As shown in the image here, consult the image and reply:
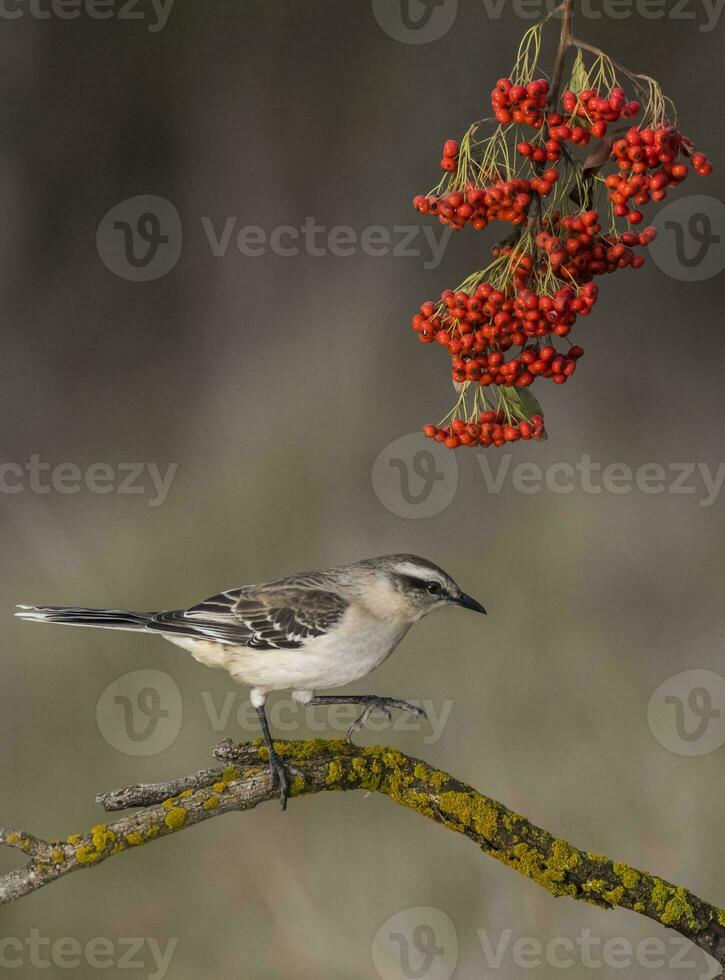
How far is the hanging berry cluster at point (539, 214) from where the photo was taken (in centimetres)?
180

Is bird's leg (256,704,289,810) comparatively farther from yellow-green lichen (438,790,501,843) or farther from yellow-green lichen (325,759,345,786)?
yellow-green lichen (438,790,501,843)

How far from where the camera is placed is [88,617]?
229cm

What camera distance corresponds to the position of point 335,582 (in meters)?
2.55

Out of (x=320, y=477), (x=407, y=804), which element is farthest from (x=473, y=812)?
(x=320, y=477)

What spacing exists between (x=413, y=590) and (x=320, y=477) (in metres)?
2.33

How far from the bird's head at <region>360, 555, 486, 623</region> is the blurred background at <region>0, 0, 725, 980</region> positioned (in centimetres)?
176

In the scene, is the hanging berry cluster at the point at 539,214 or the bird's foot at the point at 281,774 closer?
the hanging berry cluster at the point at 539,214

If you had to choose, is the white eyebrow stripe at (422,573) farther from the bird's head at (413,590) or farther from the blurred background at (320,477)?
the blurred background at (320,477)

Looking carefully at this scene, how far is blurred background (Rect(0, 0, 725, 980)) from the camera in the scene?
4195 mm

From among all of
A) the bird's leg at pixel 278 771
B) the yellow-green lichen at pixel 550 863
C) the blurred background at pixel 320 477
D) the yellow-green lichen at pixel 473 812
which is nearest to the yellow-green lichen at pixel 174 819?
the bird's leg at pixel 278 771

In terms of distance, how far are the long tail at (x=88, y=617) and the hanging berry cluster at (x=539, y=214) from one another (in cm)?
75

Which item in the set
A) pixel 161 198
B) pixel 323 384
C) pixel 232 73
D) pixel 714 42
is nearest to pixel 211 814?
pixel 323 384

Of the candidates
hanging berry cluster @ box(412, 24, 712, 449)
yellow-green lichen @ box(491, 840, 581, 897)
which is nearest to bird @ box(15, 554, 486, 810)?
yellow-green lichen @ box(491, 840, 581, 897)

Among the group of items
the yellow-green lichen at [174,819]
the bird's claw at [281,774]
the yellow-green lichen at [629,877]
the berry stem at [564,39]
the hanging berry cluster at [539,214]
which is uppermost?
the berry stem at [564,39]
